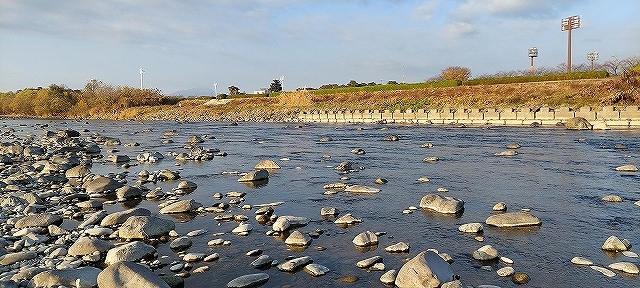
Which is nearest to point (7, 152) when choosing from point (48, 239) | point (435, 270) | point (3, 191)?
point (3, 191)

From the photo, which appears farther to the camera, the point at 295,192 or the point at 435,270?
the point at 295,192

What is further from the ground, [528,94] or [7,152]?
[528,94]

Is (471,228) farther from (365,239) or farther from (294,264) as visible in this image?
(294,264)

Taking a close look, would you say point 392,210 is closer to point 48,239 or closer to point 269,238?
point 269,238

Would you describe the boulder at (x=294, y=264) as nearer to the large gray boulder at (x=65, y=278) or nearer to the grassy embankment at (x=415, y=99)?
the large gray boulder at (x=65, y=278)

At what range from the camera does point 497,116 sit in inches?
1446

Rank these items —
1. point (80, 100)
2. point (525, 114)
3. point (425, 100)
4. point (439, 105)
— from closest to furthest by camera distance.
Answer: point (525, 114)
point (439, 105)
point (425, 100)
point (80, 100)

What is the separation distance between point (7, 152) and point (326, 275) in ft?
69.8

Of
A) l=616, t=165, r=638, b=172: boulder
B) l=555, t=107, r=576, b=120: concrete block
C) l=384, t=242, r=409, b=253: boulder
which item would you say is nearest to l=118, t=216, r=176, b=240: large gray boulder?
l=384, t=242, r=409, b=253: boulder

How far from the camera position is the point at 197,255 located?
260 inches

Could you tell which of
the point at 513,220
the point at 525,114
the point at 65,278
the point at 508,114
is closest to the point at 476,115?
the point at 508,114

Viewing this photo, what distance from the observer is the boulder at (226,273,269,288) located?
556 cm

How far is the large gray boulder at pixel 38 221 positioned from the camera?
8258 mm

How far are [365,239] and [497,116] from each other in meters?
33.0
